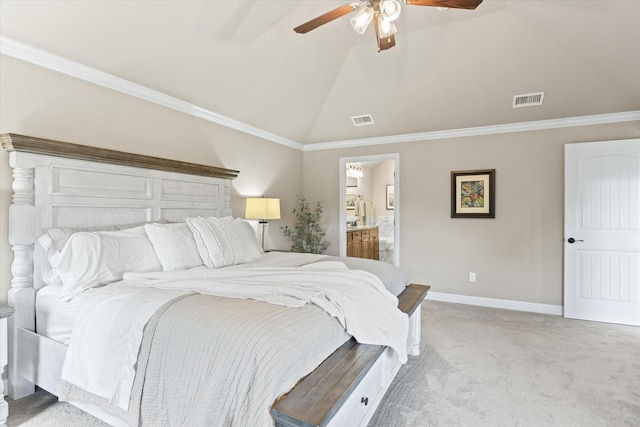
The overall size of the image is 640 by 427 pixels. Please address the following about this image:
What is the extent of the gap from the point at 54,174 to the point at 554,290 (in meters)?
5.12

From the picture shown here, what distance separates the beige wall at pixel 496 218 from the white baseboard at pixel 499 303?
0.18 feet

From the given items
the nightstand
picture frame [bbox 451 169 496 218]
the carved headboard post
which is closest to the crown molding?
picture frame [bbox 451 169 496 218]

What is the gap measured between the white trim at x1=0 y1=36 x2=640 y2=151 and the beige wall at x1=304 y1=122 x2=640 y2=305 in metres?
0.08

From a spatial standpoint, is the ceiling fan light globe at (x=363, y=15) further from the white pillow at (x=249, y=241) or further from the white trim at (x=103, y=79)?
the white trim at (x=103, y=79)

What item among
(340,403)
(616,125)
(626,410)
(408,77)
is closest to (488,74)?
(408,77)

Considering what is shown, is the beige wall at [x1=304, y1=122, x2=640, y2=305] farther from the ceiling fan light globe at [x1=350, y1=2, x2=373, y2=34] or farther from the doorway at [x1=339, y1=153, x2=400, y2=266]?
the ceiling fan light globe at [x1=350, y1=2, x2=373, y2=34]

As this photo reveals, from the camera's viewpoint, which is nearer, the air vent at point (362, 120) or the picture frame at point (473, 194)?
the picture frame at point (473, 194)

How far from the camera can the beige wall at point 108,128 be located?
2.38m

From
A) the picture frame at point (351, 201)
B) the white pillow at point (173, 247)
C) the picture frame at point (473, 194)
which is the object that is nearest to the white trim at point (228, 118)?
the picture frame at point (473, 194)

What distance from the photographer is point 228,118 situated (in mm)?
4148

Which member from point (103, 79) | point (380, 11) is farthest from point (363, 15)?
point (103, 79)

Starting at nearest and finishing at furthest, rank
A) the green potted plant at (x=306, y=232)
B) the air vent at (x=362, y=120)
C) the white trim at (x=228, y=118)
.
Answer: the white trim at (x=228, y=118)
the air vent at (x=362, y=120)
the green potted plant at (x=306, y=232)

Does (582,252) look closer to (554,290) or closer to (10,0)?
(554,290)

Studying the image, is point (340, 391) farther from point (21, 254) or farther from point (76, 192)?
point (76, 192)
